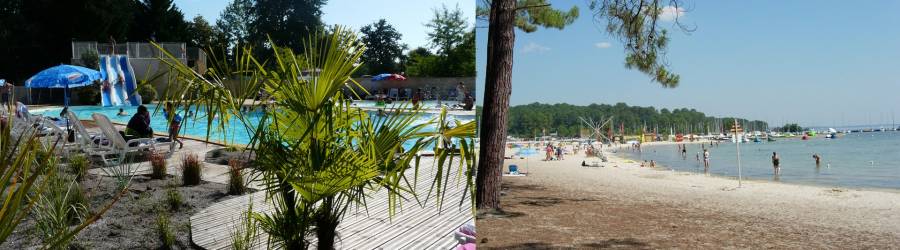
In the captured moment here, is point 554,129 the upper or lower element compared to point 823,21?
lower

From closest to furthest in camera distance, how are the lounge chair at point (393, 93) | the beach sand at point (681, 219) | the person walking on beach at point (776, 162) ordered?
the lounge chair at point (393, 93)
the beach sand at point (681, 219)
the person walking on beach at point (776, 162)

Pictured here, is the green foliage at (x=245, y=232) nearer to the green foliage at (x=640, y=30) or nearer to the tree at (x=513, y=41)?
the tree at (x=513, y=41)

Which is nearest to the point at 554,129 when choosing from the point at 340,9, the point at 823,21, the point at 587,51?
the point at 587,51

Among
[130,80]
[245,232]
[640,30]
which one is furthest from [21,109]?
[640,30]

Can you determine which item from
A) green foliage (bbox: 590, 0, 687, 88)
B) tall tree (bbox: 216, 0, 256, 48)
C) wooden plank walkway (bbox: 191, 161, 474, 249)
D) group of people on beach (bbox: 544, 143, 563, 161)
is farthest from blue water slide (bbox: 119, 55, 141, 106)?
group of people on beach (bbox: 544, 143, 563, 161)

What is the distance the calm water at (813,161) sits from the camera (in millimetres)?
10977

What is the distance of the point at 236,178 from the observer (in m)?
2.37

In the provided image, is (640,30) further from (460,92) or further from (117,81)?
(117,81)

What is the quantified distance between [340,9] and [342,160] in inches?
23.0

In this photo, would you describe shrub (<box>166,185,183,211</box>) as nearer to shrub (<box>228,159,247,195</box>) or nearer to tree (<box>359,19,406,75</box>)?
shrub (<box>228,159,247,195</box>)

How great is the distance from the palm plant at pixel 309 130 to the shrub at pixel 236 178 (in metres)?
0.07

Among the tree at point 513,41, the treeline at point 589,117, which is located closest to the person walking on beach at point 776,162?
the treeline at point 589,117

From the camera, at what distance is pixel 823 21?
5.11m

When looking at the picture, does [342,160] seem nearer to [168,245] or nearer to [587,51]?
[168,245]
